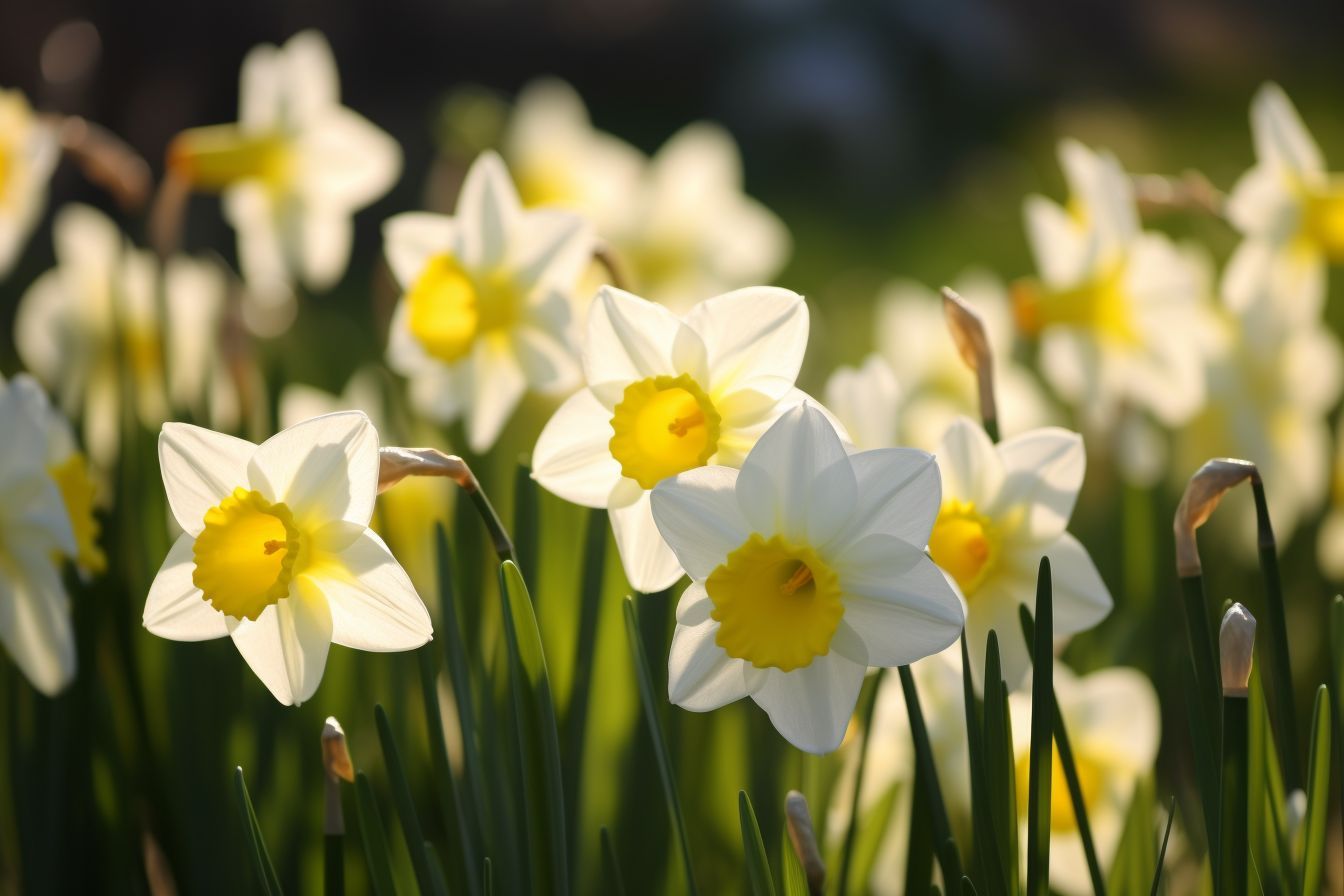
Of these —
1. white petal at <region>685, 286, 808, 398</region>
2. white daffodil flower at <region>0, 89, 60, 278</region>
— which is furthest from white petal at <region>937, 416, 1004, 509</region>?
white daffodil flower at <region>0, 89, 60, 278</region>

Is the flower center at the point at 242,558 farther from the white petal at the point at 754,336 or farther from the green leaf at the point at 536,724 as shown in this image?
the white petal at the point at 754,336

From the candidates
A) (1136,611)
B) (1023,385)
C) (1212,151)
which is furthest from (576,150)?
(1212,151)

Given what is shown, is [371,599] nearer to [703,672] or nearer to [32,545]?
[703,672]

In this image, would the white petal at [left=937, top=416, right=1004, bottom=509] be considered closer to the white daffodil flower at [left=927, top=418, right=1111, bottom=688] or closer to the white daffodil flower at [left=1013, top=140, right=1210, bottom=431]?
the white daffodil flower at [left=927, top=418, right=1111, bottom=688]

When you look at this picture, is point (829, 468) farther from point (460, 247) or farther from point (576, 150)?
point (576, 150)

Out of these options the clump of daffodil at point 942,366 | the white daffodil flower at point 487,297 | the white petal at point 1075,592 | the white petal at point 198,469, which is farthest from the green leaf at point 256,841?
the clump of daffodil at point 942,366

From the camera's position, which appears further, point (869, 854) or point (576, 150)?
point (576, 150)

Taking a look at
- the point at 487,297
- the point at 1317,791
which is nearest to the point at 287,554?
the point at 487,297
